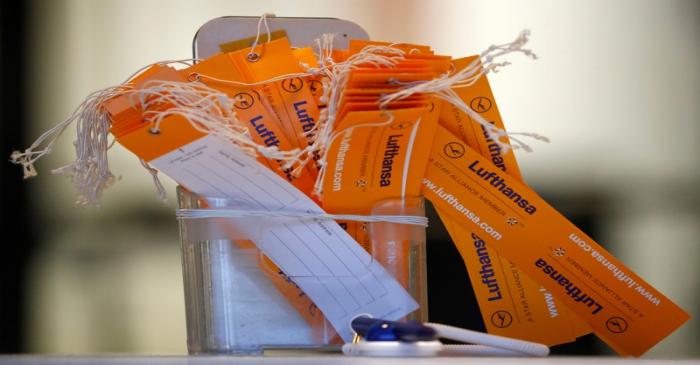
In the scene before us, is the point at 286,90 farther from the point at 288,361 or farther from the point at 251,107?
the point at 288,361

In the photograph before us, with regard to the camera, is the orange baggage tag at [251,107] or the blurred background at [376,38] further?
the blurred background at [376,38]

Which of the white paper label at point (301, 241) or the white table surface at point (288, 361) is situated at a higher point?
the white paper label at point (301, 241)

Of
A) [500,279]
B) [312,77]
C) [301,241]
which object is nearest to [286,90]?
[312,77]

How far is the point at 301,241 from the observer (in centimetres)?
73

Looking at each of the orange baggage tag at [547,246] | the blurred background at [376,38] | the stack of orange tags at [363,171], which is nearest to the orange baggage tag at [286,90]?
the stack of orange tags at [363,171]

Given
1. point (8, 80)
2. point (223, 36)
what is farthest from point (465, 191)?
point (8, 80)

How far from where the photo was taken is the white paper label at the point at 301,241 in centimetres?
71

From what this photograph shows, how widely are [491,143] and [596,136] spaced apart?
1.17 meters

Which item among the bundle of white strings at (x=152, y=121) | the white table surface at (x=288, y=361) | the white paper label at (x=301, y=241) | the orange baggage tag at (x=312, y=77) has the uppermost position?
the orange baggage tag at (x=312, y=77)

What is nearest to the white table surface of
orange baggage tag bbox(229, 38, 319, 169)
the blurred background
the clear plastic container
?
the clear plastic container

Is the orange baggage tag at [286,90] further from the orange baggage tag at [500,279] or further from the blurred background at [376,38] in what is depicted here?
the blurred background at [376,38]

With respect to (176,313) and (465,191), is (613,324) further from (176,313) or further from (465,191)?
(176,313)

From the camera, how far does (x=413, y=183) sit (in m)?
0.76

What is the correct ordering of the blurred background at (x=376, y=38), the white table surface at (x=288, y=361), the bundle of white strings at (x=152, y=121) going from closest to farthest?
the white table surface at (x=288, y=361)
the bundle of white strings at (x=152, y=121)
the blurred background at (x=376, y=38)
